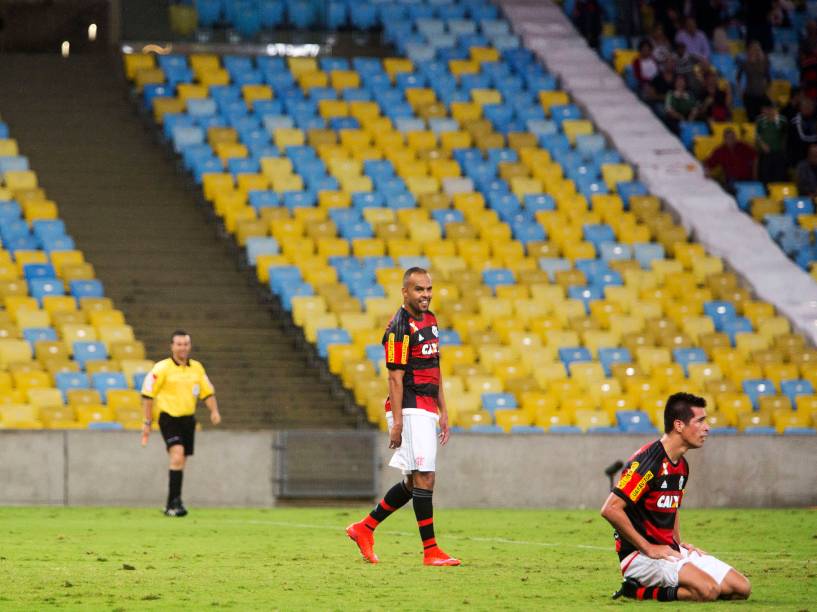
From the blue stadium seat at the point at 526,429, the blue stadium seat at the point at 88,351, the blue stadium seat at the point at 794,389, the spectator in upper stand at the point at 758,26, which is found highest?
the spectator in upper stand at the point at 758,26

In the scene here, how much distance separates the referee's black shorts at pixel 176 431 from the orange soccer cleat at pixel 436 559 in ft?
20.2

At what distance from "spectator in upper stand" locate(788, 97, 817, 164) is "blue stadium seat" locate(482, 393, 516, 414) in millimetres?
9473

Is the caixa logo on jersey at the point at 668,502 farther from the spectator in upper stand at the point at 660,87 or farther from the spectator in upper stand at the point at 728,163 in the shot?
the spectator in upper stand at the point at 660,87

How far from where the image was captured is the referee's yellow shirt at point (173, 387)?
1742 centimetres

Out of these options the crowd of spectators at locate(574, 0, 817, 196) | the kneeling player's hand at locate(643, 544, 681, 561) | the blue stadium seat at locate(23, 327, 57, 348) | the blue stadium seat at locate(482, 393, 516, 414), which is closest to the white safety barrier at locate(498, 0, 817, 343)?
the crowd of spectators at locate(574, 0, 817, 196)

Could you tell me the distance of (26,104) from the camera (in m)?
27.7

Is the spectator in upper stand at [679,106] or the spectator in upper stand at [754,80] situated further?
the spectator in upper stand at [754,80]

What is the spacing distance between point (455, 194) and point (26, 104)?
741cm

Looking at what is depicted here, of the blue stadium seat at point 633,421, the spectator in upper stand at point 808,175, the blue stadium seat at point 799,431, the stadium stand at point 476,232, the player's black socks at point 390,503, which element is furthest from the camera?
the spectator in upper stand at point 808,175

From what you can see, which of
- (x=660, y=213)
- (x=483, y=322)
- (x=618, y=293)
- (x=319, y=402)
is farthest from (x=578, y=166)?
(x=319, y=402)

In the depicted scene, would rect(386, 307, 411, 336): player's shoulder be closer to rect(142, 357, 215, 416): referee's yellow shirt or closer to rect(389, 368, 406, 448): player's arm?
rect(389, 368, 406, 448): player's arm

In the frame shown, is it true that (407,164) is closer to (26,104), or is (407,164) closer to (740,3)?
(26,104)

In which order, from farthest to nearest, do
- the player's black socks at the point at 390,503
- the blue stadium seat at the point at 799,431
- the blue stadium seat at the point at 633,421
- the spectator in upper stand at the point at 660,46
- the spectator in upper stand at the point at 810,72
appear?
the spectator in upper stand at the point at 660,46 < the spectator in upper stand at the point at 810,72 < the blue stadium seat at the point at 633,421 < the blue stadium seat at the point at 799,431 < the player's black socks at the point at 390,503

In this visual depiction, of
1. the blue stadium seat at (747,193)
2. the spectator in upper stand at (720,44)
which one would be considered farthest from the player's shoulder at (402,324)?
the spectator in upper stand at (720,44)
